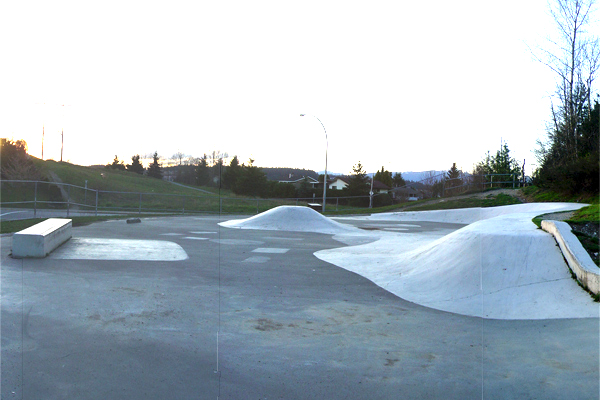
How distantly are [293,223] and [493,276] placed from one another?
→ 12469 mm

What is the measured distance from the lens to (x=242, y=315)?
5832mm

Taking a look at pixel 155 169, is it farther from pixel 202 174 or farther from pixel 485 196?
pixel 485 196

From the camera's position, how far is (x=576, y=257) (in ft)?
21.3

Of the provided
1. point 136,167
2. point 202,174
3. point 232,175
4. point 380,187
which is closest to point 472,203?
point 202,174

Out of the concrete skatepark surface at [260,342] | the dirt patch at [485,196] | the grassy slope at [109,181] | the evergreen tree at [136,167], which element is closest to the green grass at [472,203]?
the dirt patch at [485,196]

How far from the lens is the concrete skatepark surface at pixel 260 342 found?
3.68 m

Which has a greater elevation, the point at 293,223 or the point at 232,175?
the point at 232,175

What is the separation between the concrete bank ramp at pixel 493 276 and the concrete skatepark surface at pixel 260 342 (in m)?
0.32

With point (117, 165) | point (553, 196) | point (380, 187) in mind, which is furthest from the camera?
point (380, 187)

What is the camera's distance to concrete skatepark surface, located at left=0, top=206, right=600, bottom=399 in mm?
3676

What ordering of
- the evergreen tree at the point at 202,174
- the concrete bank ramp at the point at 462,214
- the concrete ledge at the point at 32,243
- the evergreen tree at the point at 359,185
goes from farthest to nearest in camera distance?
the evergreen tree at the point at 359,185 < the evergreen tree at the point at 202,174 < the concrete bank ramp at the point at 462,214 < the concrete ledge at the point at 32,243

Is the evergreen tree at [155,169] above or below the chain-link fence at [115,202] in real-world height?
above

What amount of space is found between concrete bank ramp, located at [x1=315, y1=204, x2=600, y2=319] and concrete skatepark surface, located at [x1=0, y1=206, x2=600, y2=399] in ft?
1.06

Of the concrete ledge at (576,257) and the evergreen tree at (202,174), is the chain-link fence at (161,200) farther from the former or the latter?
the concrete ledge at (576,257)
